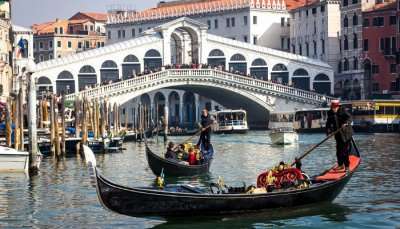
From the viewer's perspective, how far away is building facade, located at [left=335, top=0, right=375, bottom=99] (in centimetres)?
4762

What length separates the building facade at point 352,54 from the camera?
4762cm

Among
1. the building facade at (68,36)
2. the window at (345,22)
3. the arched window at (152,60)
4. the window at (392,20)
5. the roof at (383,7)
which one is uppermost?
the building facade at (68,36)

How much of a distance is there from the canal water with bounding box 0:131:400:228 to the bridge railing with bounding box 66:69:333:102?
13.9 meters

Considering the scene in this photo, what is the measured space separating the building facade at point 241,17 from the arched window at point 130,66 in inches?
400

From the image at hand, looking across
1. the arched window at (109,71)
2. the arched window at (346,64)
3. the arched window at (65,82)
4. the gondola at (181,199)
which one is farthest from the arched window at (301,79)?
the gondola at (181,199)

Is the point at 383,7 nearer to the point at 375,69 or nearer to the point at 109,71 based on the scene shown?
the point at 375,69

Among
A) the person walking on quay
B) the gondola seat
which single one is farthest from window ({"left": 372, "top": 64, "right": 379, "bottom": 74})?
the person walking on quay

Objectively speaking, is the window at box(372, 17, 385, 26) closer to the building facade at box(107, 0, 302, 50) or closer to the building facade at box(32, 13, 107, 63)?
the building facade at box(107, 0, 302, 50)

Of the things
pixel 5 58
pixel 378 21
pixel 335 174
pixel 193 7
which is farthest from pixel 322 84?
pixel 335 174

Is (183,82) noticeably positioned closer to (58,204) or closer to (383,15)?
(383,15)

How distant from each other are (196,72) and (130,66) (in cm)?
532

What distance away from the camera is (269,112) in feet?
149

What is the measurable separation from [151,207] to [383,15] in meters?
34.9

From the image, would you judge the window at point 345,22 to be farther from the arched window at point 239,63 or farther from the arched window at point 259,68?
the arched window at point 239,63
